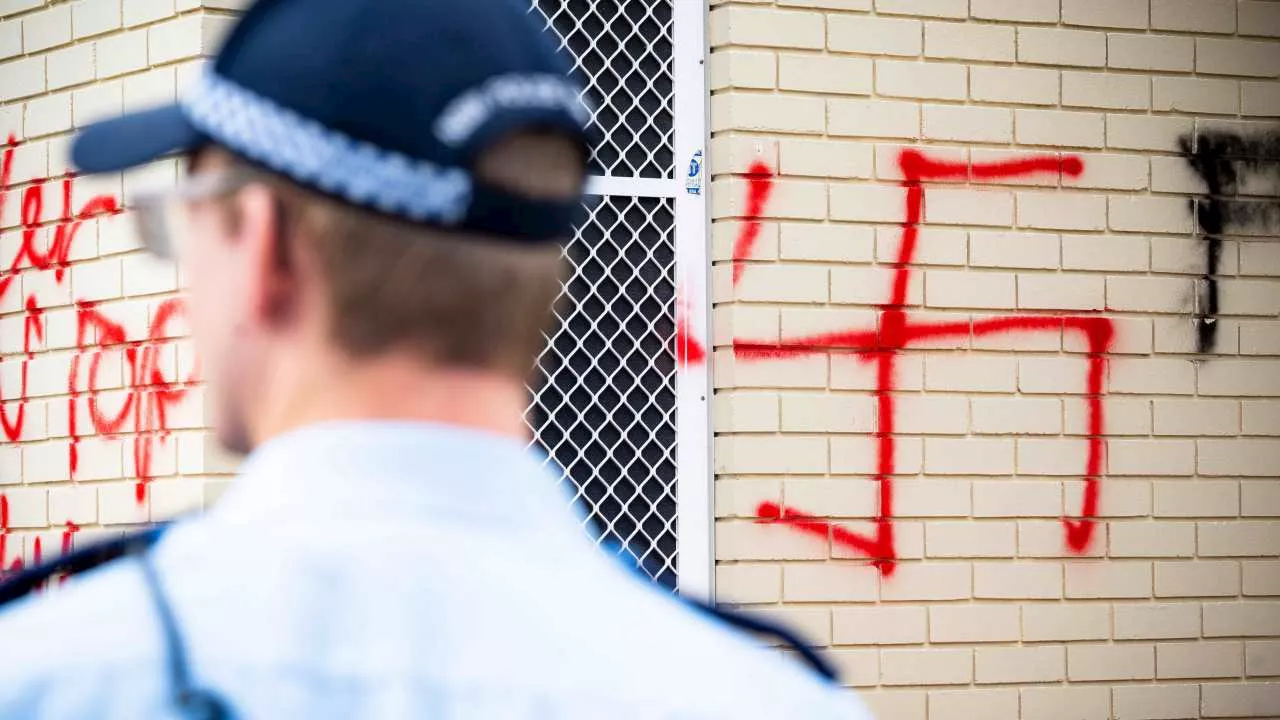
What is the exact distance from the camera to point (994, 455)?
185 inches

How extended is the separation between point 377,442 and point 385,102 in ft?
0.65

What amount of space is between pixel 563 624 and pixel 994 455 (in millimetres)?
A: 3944

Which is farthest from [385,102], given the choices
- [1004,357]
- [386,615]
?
[1004,357]

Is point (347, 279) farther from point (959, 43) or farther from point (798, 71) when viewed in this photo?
point (959, 43)

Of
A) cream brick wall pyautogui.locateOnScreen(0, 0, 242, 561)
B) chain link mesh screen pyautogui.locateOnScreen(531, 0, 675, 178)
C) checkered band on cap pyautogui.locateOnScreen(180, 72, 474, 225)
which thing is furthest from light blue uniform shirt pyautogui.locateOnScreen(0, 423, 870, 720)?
chain link mesh screen pyautogui.locateOnScreen(531, 0, 675, 178)

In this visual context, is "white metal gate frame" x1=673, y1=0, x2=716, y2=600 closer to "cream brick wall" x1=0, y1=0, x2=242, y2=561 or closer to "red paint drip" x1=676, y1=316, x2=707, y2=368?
"red paint drip" x1=676, y1=316, x2=707, y2=368

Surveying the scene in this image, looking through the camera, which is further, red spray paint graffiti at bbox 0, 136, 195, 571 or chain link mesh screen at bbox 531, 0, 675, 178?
chain link mesh screen at bbox 531, 0, 675, 178

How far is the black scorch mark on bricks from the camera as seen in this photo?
4.92 meters

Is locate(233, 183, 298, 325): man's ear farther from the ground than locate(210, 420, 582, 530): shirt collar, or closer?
farther from the ground

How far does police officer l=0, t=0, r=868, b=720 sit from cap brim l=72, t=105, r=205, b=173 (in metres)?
0.01

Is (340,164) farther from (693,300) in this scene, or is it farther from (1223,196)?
(1223,196)

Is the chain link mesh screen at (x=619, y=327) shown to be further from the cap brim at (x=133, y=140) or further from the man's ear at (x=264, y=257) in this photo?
the man's ear at (x=264, y=257)

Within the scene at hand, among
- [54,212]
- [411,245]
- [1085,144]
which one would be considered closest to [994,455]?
[1085,144]

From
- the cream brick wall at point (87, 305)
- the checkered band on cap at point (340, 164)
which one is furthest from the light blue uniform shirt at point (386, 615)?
the cream brick wall at point (87, 305)
